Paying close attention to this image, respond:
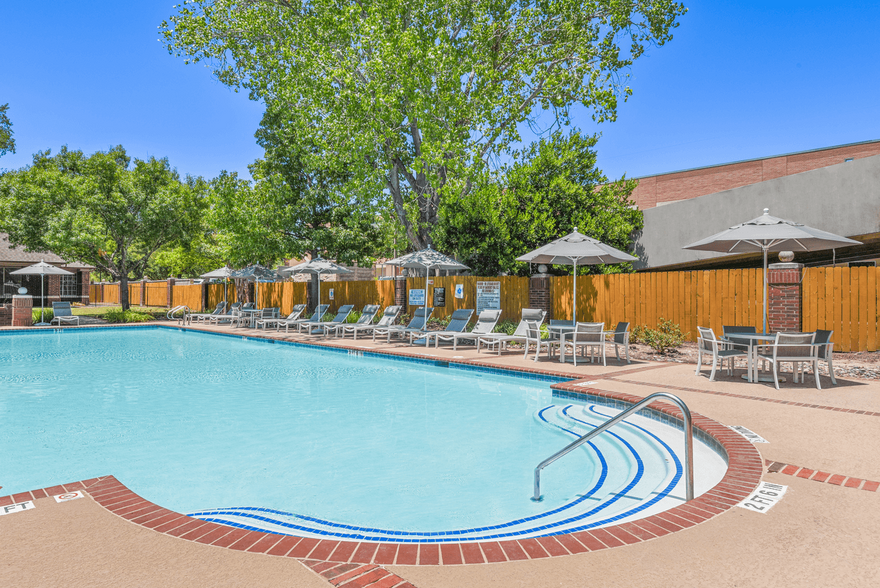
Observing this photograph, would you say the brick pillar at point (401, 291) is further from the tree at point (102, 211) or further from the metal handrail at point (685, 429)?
the metal handrail at point (685, 429)

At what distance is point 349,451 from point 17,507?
2941 mm

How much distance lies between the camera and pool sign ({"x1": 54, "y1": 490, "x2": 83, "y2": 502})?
3.62 metres

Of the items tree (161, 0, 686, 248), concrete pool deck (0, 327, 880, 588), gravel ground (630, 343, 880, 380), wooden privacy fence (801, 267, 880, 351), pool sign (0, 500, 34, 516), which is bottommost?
pool sign (0, 500, 34, 516)

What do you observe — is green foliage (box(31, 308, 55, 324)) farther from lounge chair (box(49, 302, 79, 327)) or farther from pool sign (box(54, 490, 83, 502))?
pool sign (box(54, 490, 83, 502))

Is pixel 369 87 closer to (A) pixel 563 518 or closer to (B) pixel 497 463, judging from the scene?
(B) pixel 497 463

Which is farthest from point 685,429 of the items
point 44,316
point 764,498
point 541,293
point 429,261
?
point 44,316

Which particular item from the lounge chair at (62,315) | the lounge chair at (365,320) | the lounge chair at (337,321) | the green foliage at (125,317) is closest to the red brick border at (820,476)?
the lounge chair at (365,320)

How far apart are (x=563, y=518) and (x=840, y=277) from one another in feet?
33.8

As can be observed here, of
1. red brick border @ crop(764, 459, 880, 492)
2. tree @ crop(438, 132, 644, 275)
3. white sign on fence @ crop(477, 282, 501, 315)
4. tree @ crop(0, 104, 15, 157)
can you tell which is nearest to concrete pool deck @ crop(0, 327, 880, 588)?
red brick border @ crop(764, 459, 880, 492)

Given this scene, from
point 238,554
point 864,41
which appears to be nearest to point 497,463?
point 238,554

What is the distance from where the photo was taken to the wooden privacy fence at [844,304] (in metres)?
10.9

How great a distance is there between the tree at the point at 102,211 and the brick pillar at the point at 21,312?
Result: 2.51 m

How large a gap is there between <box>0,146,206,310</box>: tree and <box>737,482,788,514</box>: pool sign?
980 inches

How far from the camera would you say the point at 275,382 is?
401 inches
